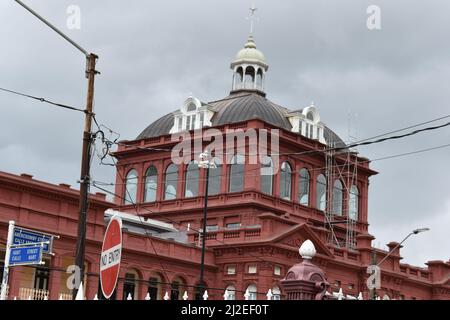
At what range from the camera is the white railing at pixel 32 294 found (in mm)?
39750

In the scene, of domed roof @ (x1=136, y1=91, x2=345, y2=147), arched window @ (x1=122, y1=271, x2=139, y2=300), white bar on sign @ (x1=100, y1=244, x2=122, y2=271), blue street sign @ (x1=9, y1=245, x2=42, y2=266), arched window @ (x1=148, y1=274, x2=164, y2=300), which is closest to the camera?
white bar on sign @ (x1=100, y1=244, x2=122, y2=271)

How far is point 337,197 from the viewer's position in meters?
67.5

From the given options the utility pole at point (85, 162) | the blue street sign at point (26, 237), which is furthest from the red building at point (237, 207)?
the utility pole at point (85, 162)

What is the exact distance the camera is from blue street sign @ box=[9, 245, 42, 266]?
2280cm

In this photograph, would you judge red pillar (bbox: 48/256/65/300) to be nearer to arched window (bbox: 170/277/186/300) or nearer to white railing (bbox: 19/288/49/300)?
white railing (bbox: 19/288/49/300)

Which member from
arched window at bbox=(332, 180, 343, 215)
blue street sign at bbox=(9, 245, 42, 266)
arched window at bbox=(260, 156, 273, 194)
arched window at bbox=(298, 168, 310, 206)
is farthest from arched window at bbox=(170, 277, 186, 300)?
blue street sign at bbox=(9, 245, 42, 266)

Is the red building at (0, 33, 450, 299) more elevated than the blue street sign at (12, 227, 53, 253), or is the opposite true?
the red building at (0, 33, 450, 299)

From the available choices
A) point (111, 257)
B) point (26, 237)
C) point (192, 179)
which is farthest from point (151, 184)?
point (111, 257)

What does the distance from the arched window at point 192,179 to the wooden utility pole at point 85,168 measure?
44.4 meters

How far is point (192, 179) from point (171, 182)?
210cm

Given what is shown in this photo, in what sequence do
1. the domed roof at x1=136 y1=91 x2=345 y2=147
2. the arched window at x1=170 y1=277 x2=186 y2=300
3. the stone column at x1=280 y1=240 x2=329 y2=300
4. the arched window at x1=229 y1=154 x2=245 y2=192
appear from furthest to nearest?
the domed roof at x1=136 y1=91 x2=345 y2=147
the arched window at x1=229 y1=154 x2=245 y2=192
the arched window at x1=170 y1=277 x2=186 y2=300
the stone column at x1=280 y1=240 x2=329 y2=300

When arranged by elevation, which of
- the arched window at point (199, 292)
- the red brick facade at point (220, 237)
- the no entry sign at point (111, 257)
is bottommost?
the no entry sign at point (111, 257)

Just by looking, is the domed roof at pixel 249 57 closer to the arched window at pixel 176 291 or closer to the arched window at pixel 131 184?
the arched window at pixel 131 184

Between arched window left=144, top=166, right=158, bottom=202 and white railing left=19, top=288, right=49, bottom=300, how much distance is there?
78.1 feet
